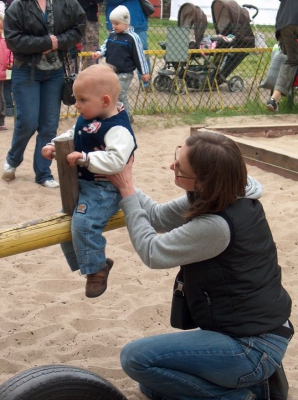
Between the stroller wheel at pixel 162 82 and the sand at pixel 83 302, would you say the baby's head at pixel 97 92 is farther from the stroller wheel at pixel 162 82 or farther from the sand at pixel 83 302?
the stroller wheel at pixel 162 82

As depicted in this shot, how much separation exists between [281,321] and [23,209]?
124 inches

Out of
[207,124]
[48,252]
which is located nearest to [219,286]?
[48,252]

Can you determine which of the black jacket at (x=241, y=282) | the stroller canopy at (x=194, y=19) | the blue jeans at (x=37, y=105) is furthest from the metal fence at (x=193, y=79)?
the black jacket at (x=241, y=282)

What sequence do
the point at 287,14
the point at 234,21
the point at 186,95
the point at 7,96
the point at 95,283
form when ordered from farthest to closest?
the point at 234,21 → the point at 186,95 → the point at 7,96 → the point at 287,14 → the point at 95,283

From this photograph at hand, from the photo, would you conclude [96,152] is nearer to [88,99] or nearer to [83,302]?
[88,99]

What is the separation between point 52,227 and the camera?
254 cm

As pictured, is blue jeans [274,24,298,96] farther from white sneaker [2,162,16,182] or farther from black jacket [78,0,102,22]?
white sneaker [2,162,16,182]

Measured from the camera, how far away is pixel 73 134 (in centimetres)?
271

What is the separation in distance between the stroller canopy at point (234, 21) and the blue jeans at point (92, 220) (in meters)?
8.56

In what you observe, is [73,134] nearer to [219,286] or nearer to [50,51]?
[219,286]

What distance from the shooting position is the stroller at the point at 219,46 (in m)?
10.7

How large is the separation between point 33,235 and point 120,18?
17.9 feet

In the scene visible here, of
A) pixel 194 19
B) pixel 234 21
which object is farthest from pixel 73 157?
pixel 194 19

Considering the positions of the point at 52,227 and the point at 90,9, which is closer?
the point at 52,227
